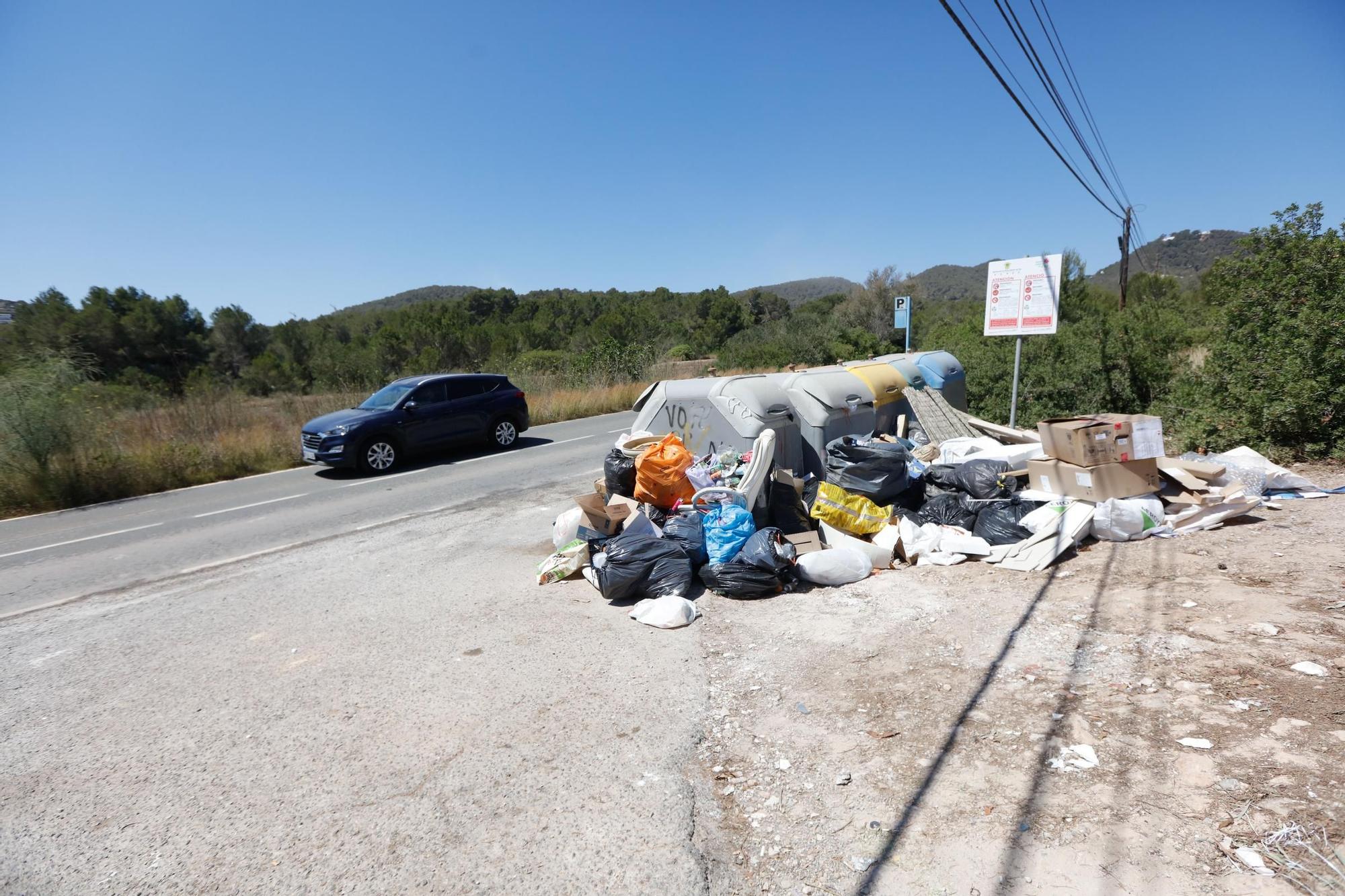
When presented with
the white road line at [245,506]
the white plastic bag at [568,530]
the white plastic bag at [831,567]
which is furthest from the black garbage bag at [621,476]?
the white road line at [245,506]

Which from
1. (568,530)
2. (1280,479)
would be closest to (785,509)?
(568,530)

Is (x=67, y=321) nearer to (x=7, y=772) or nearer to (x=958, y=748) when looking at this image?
(x=7, y=772)

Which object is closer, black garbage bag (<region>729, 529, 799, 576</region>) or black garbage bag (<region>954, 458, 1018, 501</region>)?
black garbage bag (<region>729, 529, 799, 576</region>)

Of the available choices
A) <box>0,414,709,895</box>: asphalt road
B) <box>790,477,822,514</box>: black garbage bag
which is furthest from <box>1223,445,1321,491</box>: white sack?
<box>0,414,709,895</box>: asphalt road

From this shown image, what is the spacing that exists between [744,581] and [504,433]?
30.7 feet

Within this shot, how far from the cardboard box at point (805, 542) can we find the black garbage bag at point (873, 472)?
67cm

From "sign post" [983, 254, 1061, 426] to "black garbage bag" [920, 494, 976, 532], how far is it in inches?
144

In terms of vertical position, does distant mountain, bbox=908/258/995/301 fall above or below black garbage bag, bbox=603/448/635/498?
above

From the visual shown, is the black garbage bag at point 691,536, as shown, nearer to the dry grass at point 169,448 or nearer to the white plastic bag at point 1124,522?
the white plastic bag at point 1124,522

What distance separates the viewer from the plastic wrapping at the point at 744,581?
484 centimetres

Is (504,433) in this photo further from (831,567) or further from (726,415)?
(831,567)

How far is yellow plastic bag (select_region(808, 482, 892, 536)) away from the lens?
5.61 meters

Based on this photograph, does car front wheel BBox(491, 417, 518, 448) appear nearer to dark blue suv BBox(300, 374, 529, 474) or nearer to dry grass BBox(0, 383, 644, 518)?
dark blue suv BBox(300, 374, 529, 474)

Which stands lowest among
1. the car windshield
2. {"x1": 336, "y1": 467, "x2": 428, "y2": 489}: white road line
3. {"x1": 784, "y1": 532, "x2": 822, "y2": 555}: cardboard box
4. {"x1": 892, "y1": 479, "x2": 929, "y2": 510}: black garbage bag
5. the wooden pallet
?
{"x1": 336, "y1": 467, "x2": 428, "y2": 489}: white road line
